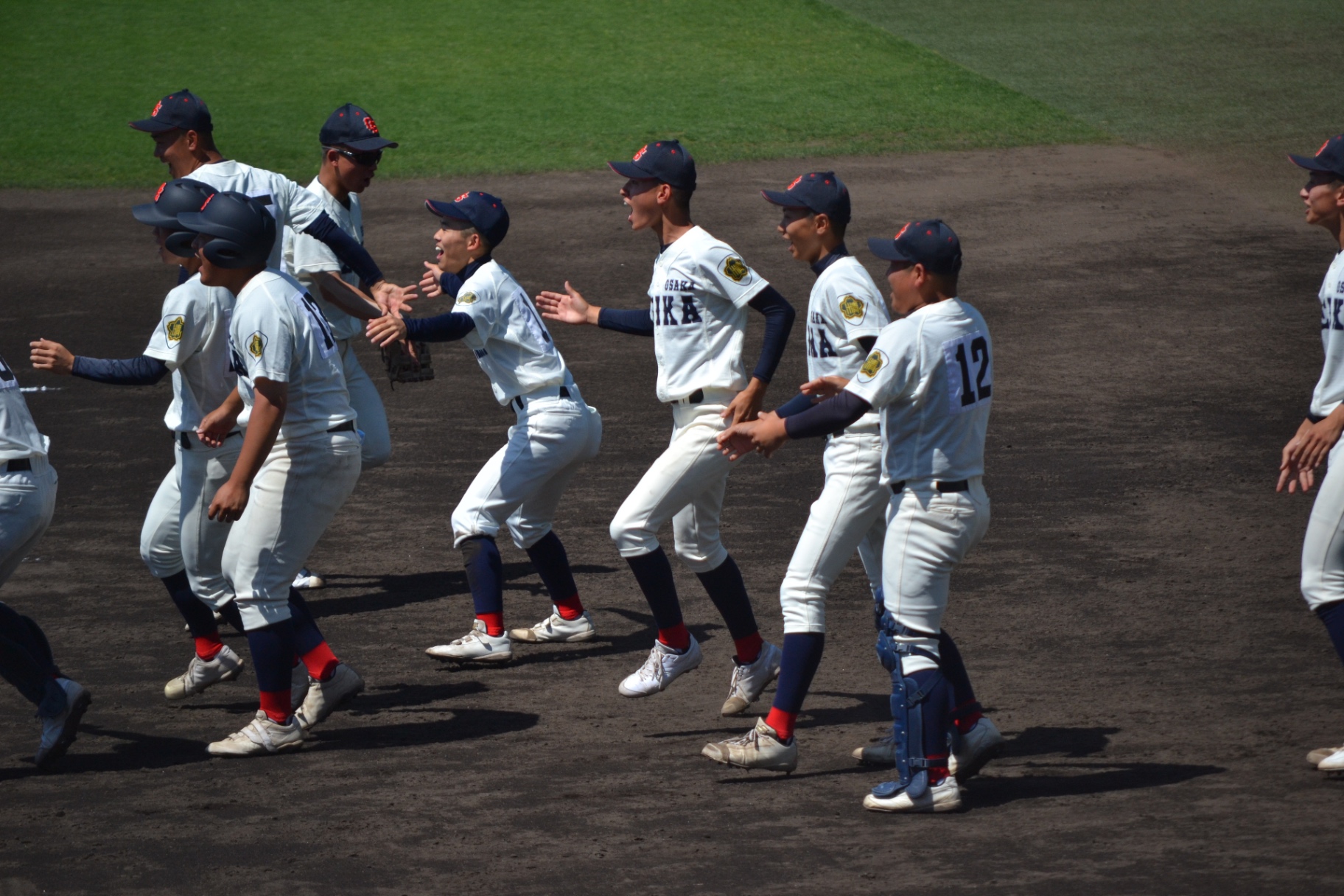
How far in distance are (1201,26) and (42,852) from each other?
23128 millimetres

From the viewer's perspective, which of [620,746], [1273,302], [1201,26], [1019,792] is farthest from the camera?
[1201,26]

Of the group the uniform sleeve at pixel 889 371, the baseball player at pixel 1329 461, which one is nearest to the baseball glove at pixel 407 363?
the uniform sleeve at pixel 889 371

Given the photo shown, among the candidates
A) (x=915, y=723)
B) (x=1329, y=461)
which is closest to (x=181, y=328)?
(x=915, y=723)

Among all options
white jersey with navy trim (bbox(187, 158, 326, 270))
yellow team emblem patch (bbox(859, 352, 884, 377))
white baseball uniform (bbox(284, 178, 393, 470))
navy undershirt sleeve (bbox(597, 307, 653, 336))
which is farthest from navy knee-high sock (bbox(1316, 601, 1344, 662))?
white jersey with navy trim (bbox(187, 158, 326, 270))

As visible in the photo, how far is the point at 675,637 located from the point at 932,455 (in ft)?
5.79

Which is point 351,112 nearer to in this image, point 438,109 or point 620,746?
point 620,746

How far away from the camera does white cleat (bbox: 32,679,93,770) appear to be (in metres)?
5.96

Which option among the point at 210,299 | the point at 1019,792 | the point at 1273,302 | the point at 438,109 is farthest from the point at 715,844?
the point at 438,109

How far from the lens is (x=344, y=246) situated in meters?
7.65

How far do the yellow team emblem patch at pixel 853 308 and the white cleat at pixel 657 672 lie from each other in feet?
5.46

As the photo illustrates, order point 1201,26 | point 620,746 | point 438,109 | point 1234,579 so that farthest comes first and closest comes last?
point 1201,26 < point 438,109 < point 1234,579 < point 620,746

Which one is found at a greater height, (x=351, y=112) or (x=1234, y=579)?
(x=351, y=112)

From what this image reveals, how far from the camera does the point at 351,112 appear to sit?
318 inches

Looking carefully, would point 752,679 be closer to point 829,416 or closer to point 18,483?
point 829,416
